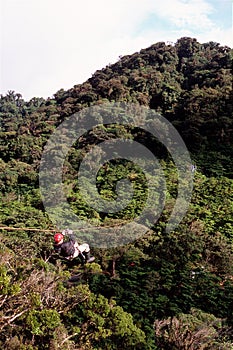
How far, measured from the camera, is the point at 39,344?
638 cm

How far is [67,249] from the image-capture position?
518cm

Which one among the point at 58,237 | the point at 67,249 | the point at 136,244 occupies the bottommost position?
the point at 136,244

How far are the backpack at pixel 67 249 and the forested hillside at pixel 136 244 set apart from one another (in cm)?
46

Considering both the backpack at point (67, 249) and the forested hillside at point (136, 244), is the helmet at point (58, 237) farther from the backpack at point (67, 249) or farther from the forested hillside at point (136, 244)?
the forested hillside at point (136, 244)

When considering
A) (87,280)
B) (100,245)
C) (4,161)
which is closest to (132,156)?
(4,161)

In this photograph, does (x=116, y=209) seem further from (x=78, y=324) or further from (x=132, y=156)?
(x=78, y=324)

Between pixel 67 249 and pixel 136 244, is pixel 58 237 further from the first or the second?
pixel 136 244

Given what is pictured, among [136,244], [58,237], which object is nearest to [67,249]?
[58,237]

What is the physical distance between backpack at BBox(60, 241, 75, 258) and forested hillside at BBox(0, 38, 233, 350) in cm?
46

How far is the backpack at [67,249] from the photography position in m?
5.18

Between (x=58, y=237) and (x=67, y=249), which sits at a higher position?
(x=58, y=237)

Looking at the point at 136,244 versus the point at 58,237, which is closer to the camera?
the point at 58,237

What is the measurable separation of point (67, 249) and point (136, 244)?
341 inches

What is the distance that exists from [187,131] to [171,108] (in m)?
4.74
